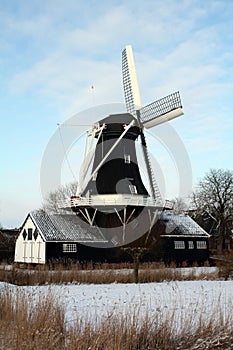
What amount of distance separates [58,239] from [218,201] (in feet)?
66.1

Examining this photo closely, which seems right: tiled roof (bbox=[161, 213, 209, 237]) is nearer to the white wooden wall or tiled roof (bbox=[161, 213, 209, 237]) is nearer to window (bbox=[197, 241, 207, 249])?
window (bbox=[197, 241, 207, 249])

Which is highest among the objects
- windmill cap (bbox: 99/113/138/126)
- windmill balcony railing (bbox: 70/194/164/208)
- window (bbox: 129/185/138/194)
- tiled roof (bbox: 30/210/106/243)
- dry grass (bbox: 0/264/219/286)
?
windmill cap (bbox: 99/113/138/126)

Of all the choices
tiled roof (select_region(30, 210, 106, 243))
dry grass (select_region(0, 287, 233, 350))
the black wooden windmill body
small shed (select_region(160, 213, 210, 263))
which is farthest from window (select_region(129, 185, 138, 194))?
dry grass (select_region(0, 287, 233, 350))

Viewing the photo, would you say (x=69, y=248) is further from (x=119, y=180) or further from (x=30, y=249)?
(x=119, y=180)

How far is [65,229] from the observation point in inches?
1112

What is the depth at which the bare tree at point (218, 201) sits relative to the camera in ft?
136

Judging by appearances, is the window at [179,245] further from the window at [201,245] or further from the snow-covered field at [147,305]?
the snow-covered field at [147,305]

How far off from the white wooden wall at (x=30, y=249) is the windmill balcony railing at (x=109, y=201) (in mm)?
3385

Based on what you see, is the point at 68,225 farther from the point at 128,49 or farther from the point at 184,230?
the point at 128,49

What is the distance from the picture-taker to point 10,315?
18.7 ft

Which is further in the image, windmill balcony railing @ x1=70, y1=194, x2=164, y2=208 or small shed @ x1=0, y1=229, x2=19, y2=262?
small shed @ x1=0, y1=229, x2=19, y2=262

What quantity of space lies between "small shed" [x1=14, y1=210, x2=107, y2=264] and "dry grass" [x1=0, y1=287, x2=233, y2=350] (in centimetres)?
2103

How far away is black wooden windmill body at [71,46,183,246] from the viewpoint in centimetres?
2669

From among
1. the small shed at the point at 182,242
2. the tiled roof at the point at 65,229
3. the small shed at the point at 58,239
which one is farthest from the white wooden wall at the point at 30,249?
the small shed at the point at 182,242
